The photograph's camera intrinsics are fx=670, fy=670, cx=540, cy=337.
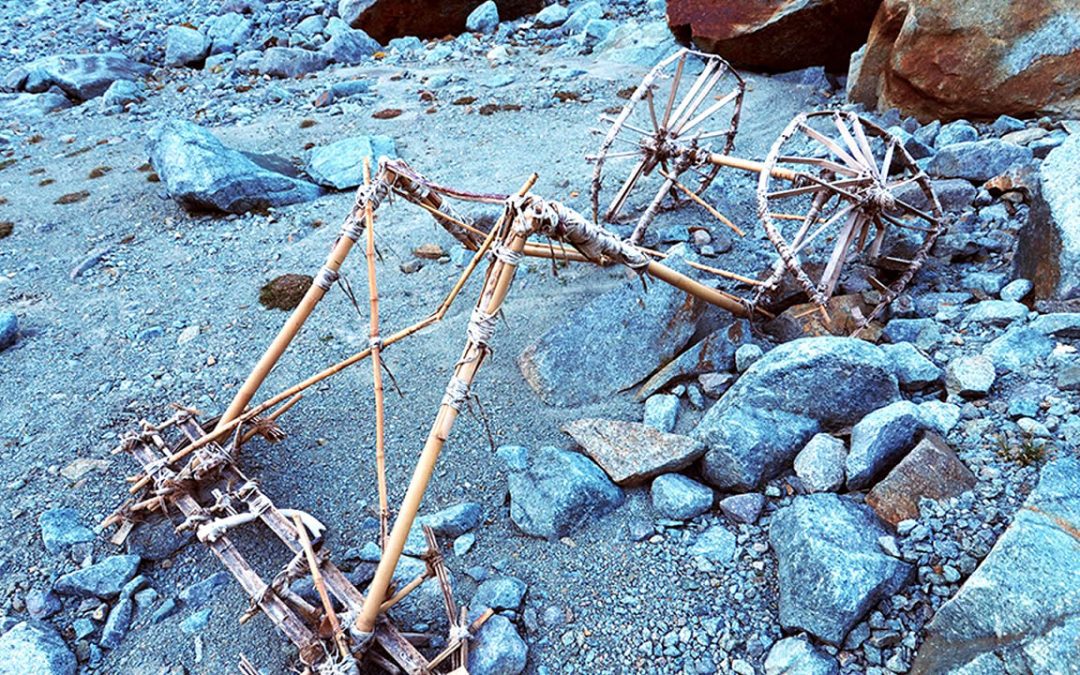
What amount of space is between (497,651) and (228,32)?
773 inches

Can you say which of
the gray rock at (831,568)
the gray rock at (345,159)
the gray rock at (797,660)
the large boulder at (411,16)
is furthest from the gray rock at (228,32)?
the gray rock at (797,660)

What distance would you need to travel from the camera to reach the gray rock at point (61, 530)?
3.98 metres

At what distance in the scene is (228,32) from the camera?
18.1 meters

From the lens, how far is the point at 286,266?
7180mm

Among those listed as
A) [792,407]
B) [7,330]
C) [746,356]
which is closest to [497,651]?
[792,407]

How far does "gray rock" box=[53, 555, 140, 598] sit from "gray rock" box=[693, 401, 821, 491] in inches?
131

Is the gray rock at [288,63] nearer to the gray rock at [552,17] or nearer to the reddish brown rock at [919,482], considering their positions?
the gray rock at [552,17]

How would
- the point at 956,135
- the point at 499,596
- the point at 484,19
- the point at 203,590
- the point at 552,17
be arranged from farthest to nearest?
the point at 484,19 → the point at 552,17 → the point at 956,135 → the point at 203,590 → the point at 499,596

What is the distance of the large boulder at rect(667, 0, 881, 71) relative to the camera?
10211mm

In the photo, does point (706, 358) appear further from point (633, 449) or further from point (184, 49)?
point (184, 49)

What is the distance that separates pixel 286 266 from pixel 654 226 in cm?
393

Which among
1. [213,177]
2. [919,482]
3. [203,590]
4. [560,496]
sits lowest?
[203,590]

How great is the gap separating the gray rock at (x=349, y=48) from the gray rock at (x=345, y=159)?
22.3ft

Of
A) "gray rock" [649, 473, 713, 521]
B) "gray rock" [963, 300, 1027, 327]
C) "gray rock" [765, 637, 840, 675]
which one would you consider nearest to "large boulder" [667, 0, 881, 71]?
"gray rock" [963, 300, 1027, 327]
